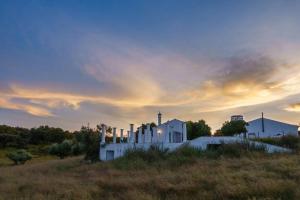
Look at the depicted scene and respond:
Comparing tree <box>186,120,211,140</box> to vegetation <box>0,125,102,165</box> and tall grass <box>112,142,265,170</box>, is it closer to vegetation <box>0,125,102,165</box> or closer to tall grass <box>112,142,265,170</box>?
tall grass <box>112,142,265,170</box>

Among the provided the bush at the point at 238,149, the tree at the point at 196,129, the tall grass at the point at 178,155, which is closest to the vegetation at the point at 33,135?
the tree at the point at 196,129

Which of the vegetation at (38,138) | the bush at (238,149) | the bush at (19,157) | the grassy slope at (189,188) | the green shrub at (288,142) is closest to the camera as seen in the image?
the grassy slope at (189,188)

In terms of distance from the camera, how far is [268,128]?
4316cm

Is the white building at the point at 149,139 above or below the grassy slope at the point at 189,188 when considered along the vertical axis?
above

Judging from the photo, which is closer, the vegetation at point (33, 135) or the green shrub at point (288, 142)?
the green shrub at point (288, 142)

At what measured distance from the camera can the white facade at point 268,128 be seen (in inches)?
1636

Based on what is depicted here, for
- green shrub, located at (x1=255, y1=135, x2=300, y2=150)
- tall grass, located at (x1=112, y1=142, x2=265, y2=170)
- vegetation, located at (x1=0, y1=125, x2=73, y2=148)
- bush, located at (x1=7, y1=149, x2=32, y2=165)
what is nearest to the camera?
tall grass, located at (x1=112, y1=142, x2=265, y2=170)

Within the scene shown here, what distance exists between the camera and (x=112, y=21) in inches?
716

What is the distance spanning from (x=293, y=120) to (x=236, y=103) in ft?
58.6

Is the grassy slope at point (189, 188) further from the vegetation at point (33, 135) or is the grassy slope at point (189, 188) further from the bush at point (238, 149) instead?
the vegetation at point (33, 135)

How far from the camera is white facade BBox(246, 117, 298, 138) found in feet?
136

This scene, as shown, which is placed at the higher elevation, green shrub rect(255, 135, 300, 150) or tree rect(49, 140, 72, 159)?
green shrub rect(255, 135, 300, 150)

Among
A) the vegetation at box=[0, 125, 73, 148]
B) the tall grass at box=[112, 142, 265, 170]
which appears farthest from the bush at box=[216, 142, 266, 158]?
the vegetation at box=[0, 125, 73, 148]

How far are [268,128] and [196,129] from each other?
499 inches
